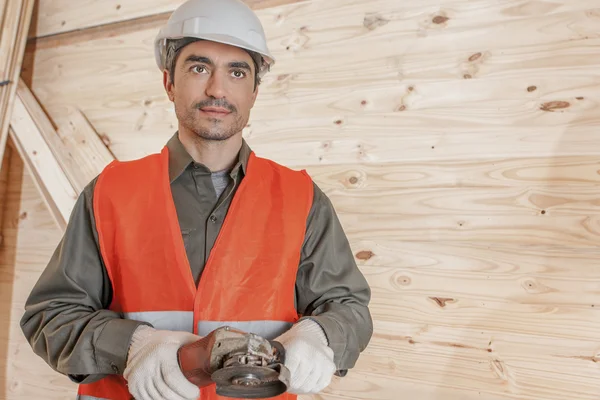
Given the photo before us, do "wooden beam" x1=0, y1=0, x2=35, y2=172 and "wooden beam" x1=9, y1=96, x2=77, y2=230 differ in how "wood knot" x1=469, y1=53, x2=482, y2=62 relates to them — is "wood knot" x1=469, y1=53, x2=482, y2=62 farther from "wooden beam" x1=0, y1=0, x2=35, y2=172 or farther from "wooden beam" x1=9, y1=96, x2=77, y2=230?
"wooden beam" x1=0, y1=0, x2=35, y2=172

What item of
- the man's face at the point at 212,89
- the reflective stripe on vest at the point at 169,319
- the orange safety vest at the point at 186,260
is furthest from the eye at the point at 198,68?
the reflective stripe on vest at the point at 169,319

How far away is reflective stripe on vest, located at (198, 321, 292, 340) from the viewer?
140 centimetres

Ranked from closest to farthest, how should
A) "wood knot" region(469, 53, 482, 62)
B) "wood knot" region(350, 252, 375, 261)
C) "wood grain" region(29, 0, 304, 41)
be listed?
"wood knot" region(469, 53, 482, 62)
"wood knot" region(350, 252, 375, 261)
"wood grain" region(29, 0, 304, 41)

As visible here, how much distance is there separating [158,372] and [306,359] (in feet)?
0.95

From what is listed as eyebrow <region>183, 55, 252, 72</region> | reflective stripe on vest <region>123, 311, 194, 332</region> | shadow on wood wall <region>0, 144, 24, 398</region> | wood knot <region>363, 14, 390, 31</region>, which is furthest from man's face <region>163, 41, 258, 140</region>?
shadow on wood wall <region>0, 144, 24, 398</region>

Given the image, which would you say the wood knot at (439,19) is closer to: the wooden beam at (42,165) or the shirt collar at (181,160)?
the shirt collar at (181,160)

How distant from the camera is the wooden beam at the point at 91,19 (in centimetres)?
249

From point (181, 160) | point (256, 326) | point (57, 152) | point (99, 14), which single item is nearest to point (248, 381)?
point (256, 326)

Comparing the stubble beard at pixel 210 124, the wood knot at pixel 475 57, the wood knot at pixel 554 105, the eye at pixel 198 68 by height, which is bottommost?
the wood knot at pixel 554 105

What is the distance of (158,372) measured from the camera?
4.07 ft

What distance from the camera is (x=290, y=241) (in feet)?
5.00

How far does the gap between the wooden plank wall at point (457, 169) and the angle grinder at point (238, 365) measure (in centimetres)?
86

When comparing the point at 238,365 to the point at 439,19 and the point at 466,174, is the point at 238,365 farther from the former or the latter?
the point at 439,19

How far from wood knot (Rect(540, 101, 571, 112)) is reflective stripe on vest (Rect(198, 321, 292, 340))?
0.96 meters
